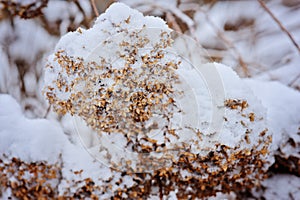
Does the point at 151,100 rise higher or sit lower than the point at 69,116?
higher

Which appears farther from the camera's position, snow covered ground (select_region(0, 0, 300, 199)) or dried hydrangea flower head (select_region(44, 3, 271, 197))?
snow covered ground (select_region(0, 0, 300, 199))

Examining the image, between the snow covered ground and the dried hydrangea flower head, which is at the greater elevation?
the dried hydrangea flower head

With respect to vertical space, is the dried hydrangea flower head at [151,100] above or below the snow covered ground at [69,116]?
above

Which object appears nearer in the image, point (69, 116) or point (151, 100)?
point (151, 100)

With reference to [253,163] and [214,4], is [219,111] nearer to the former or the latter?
[253,163]

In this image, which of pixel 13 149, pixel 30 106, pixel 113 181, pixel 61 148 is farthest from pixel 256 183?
pixel 30 106

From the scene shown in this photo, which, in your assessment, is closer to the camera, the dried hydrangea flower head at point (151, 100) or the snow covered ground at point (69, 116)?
the dried hydrangea flower head at point (151, 100)
